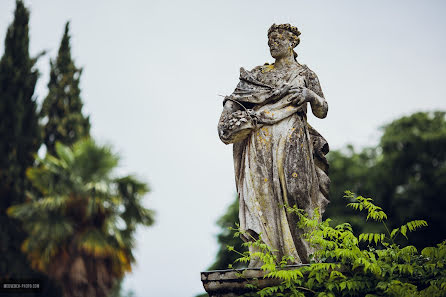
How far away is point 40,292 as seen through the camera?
21.3 m

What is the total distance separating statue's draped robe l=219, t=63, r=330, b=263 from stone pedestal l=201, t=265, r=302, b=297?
0.53m

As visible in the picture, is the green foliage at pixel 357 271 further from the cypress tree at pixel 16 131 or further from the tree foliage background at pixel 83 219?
the cypress tree at pixel 16 131

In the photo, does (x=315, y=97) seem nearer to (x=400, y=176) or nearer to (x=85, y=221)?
(x=85, y=221)

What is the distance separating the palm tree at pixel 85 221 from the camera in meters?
14.9

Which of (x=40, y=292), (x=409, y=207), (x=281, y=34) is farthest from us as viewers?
(x=409, y=207)

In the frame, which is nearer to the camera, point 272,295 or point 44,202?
point 272,295

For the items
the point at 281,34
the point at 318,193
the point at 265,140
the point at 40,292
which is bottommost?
the point at 40,292

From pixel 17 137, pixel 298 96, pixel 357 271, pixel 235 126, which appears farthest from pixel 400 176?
pixel 357 271

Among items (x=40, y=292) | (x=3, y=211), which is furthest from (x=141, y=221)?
(x=3, y=211)

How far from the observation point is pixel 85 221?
15484 millimetres

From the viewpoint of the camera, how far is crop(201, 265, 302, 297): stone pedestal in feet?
18.8

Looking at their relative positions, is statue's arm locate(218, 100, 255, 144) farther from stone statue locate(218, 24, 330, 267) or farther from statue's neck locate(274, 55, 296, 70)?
statue's neck locate(274, 55, 296, 70)

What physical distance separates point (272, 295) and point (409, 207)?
73.3 feet

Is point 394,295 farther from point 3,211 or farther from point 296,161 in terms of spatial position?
point 3,211
